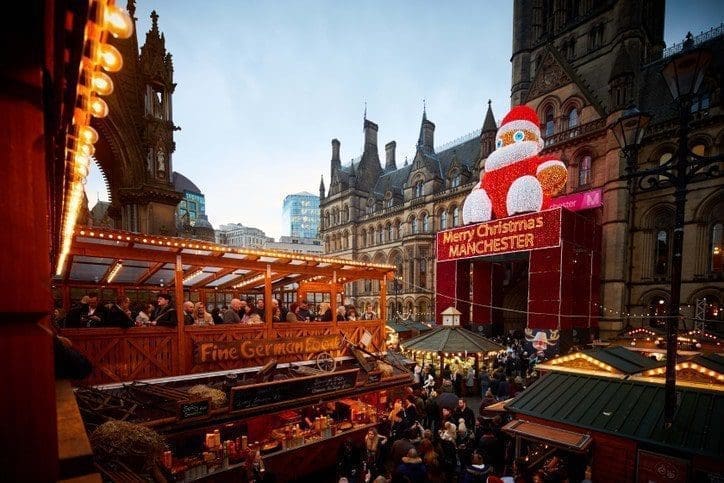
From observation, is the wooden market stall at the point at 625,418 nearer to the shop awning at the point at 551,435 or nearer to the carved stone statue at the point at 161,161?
the shop awning at the point at 551,435

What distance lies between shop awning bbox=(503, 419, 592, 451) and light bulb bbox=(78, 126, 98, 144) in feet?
27.0

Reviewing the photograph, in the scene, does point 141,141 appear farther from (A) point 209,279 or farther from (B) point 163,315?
(B) point 163,315

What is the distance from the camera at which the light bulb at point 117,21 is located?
1.61 meters

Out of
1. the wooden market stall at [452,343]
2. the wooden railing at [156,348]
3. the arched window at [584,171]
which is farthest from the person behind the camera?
the arched window at [584,171]

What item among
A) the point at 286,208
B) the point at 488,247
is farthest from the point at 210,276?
the point at 286,208

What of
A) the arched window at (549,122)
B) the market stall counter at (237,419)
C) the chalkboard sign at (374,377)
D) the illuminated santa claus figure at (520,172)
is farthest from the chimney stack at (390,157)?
the chalkboard sign at (374,377)

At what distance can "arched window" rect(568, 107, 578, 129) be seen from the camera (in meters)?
23.3

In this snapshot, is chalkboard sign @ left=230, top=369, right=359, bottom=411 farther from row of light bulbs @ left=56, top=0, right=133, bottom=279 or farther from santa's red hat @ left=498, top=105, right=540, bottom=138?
santa's red hat @ left=498, top=105, right=540, bottom=138

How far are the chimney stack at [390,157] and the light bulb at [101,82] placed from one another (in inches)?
1868

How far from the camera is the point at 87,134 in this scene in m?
2.58

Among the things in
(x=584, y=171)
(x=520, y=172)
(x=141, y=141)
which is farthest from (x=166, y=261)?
(x=584, y=171)

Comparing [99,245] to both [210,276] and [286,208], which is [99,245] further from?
[286,208]

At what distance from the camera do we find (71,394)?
3.05m

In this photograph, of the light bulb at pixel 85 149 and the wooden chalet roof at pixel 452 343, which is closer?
the light bulb at pixel 85 149
